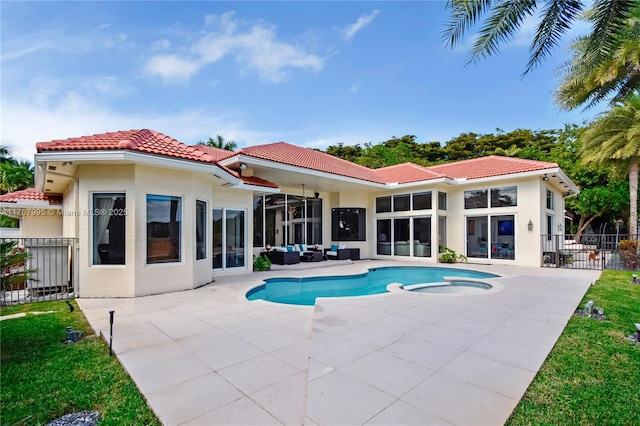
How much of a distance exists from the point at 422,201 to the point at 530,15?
11.7 metres

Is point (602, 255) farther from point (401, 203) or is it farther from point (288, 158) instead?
point (288, 158)

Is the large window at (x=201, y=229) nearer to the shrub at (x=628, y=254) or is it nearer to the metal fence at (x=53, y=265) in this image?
the metal fence at (x=53, y=265)

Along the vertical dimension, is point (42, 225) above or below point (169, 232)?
above

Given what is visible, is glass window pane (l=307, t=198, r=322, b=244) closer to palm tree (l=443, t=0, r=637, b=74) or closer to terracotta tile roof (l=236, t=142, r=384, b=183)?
terracotta tile roof (l=236, t=142, r=384, b=183)

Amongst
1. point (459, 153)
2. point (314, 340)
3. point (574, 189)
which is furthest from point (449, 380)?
→ point (459, 153)

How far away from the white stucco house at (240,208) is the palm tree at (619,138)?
2411 millimetres

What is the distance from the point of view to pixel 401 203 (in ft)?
60.7

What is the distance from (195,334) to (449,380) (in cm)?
393

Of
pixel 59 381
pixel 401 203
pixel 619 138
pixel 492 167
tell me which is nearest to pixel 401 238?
pixel 401 203

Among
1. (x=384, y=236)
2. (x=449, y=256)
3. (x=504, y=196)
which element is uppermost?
(x=504, y=196)

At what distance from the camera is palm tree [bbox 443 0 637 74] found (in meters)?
5.70

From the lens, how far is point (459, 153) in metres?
39.5

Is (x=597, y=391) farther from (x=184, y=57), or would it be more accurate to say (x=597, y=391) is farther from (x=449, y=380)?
(x=184, y=57)

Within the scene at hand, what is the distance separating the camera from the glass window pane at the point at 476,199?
54.3 ft
